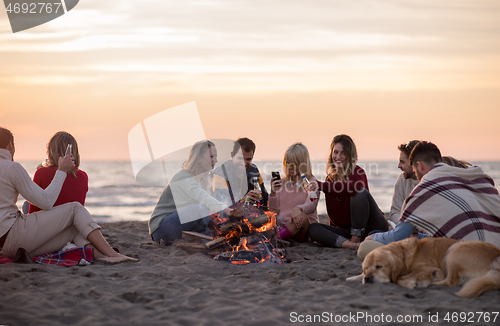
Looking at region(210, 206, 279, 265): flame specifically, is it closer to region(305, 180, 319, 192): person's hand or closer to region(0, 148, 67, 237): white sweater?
region(305, 180, 319, 192): person's hand

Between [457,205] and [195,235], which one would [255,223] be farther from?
[457,205]

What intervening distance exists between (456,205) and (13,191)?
436cm

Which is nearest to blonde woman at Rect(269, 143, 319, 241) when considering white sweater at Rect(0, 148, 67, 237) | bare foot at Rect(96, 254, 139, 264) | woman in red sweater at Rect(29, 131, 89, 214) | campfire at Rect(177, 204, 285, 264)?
campfire at Rect(177, 204, 285, 264)

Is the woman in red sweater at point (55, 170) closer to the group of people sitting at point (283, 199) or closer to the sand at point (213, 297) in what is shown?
the group of people sitting at point (283, 199)

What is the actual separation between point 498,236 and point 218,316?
260 cm

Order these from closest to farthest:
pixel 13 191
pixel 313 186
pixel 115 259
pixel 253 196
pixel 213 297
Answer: pixel 213 297, pixel 13 191, pixel 115 259, pixel 253 196, pixel 313 186

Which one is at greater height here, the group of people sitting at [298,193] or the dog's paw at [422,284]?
the group of people sitting at [298,193]

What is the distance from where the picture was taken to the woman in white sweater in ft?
14.3

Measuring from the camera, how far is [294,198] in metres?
6.20

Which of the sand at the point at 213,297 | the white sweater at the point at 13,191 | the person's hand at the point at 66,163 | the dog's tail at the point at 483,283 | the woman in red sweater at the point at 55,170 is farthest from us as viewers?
the woman in red sweater at the point at 55,170

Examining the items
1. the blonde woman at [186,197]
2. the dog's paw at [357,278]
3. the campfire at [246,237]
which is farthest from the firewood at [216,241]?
the dog's paw at [357,278]

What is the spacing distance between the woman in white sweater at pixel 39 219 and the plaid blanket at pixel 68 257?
10cm

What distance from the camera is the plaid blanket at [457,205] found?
3.82 metres

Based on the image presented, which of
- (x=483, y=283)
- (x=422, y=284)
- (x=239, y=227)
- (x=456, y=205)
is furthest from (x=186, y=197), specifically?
(x=483, y=283)
